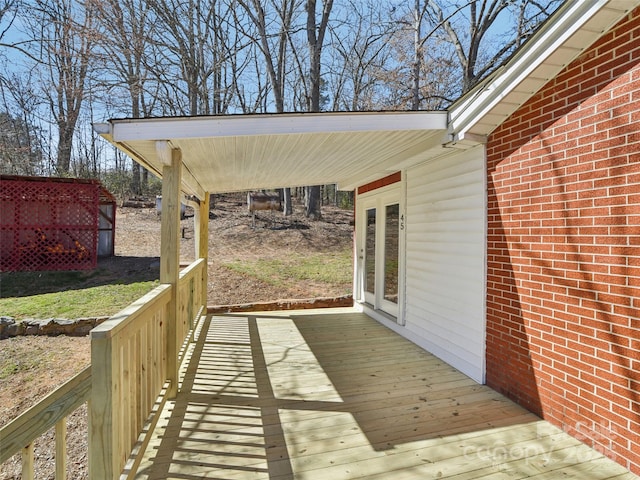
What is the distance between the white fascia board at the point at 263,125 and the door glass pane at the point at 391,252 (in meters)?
2.28

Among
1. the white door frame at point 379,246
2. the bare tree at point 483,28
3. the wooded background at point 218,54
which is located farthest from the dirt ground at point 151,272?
the bare tree at point 483,28

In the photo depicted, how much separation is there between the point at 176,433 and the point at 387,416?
1640mm

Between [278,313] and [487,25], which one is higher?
[487,25]

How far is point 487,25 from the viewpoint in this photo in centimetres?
1079

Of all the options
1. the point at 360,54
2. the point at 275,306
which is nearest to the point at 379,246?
the point at 275,306

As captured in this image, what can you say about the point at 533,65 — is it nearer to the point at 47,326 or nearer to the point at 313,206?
the point at 47,326

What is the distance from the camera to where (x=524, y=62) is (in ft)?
8.68

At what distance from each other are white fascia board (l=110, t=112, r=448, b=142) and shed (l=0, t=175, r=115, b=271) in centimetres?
828

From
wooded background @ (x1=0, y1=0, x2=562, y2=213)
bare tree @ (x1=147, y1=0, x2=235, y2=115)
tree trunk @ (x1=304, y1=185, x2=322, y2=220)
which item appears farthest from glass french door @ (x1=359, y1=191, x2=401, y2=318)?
bare tree @ (x1=147, y1=0, x2=235, y2=115)

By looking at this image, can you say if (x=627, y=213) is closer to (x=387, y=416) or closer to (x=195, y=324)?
(x=387, y=416)

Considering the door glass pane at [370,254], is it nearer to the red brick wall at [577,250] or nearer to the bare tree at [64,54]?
the red brick wall at [577,250]

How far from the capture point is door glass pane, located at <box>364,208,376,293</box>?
6.23 metres

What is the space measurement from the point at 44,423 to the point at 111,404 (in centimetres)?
26

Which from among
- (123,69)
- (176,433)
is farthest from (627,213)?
(123,69)
